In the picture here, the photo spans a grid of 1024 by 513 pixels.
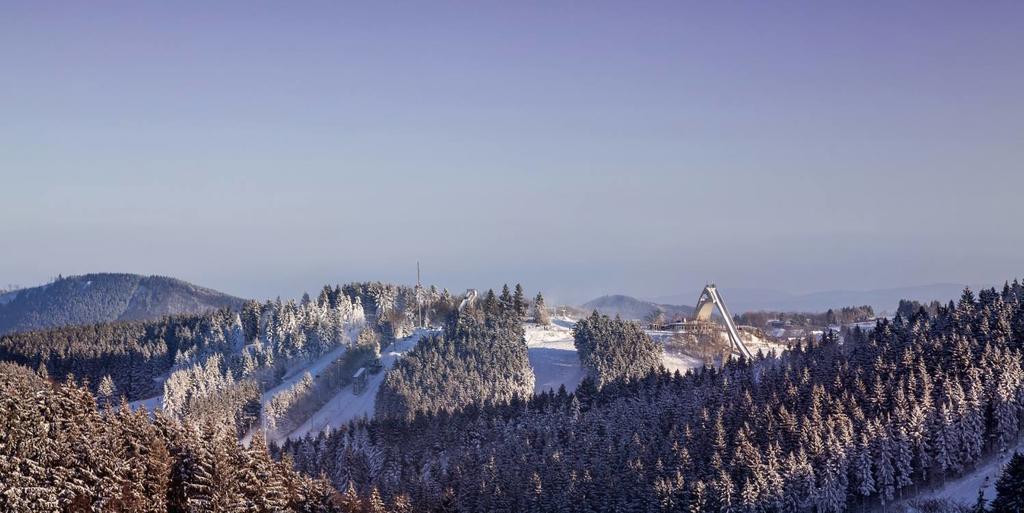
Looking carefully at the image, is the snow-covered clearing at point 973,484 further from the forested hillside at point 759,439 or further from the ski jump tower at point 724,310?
the ski jump tower at point 724,310

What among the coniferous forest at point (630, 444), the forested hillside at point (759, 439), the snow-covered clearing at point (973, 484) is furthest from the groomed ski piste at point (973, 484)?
the forested hillside at point (759, 439)

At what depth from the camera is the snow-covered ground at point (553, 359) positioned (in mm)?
173125

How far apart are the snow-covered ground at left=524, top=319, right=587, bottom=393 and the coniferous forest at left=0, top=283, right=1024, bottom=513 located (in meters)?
30.3

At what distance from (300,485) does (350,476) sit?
39.2 m

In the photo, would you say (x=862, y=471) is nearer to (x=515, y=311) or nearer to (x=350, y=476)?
(x=350, y=476)

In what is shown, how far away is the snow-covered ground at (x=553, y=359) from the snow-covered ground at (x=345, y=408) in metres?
23.9

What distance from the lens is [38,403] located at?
64938 mm

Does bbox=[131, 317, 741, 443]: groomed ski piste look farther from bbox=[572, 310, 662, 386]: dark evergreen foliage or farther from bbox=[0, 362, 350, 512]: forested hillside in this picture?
bbox=[0, 362, 350, 512]: forested hillside

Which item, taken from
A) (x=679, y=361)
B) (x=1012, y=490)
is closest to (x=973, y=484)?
(x=1012, y=490)

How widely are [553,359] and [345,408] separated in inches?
1489

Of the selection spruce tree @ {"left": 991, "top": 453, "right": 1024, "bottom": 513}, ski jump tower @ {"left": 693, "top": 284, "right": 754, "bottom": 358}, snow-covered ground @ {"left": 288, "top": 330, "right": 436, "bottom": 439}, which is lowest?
snow-covered ground @ {"left": 288, "top": 330, "right": 436, "bottom": 439}

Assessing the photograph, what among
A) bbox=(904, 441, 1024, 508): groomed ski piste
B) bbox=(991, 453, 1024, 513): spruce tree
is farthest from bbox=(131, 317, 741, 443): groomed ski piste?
bbox=(991, 453, 1024, 513): spruce tree

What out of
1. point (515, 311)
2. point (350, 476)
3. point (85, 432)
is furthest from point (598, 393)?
point (85, 432)

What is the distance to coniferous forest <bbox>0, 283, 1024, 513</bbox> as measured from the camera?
207 feet
